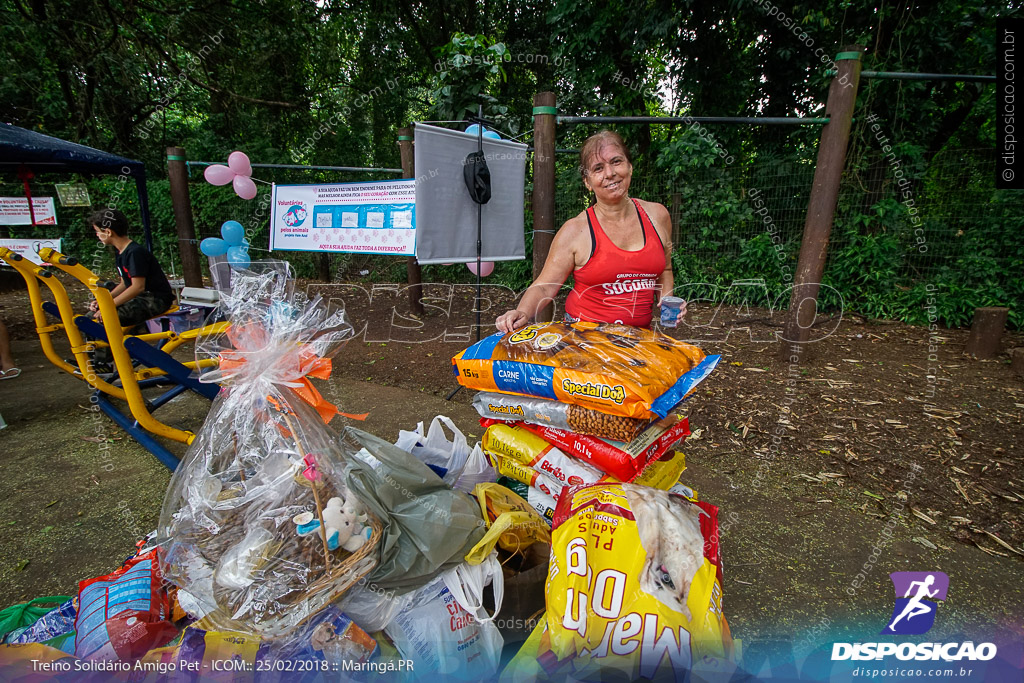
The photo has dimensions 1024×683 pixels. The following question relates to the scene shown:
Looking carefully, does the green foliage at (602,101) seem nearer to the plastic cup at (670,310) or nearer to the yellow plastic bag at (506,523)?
the plastic cup at (670,310)

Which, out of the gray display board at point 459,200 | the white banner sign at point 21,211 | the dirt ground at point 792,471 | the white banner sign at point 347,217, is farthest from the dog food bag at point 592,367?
the white banner sign at point 21,211

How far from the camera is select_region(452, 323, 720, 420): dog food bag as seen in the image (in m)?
1.51

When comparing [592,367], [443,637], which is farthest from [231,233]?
[443,637]

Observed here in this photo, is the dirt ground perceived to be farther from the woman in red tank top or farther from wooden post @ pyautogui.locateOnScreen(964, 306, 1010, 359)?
the woman in red tank top

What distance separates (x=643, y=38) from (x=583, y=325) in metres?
7.17

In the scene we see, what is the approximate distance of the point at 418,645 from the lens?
3.92ft

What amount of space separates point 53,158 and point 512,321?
5324 mm

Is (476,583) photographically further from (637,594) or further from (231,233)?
(231,233)

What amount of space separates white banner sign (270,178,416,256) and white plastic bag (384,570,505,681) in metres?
3.74

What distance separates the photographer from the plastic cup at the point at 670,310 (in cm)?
193

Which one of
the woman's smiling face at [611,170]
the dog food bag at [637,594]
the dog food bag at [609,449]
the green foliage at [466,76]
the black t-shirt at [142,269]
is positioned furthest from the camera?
the green foliage at [466,76]

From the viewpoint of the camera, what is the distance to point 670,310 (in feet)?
6.37

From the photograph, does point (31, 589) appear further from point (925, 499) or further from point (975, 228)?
point (975, 228)

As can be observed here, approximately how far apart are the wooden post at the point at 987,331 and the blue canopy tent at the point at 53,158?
8.50m
